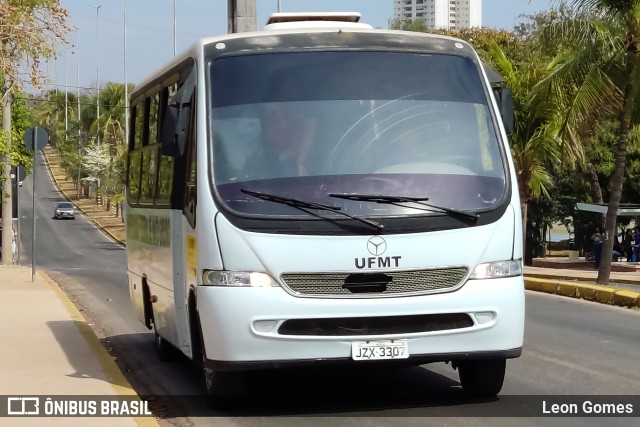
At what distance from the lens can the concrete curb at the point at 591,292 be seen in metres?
17.7

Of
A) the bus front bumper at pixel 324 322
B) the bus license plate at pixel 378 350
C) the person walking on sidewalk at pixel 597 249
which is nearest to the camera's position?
the bus front bumper at pixel 324 322

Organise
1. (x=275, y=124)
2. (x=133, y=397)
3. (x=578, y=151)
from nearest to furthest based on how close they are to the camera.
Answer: (x=275, y=124)
(x=133, y=397)
(x=578, y=151)

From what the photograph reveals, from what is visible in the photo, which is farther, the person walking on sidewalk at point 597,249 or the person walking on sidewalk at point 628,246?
the person walking on sidewalk at point 628,246

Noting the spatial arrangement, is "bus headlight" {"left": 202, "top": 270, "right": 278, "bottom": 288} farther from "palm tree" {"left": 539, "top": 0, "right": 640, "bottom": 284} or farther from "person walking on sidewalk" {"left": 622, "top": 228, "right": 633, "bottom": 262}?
"person walking on sidewalk" {"left": 622, "top": 228, "right": 633, "bottom": 262}

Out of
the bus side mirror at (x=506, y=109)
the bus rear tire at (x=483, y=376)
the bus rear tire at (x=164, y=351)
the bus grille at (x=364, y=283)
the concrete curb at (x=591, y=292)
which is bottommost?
the concrete curb at (x=591, y=292)

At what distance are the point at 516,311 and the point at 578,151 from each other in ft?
73.0

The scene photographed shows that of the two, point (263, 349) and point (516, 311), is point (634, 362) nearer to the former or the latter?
point (516, 311)

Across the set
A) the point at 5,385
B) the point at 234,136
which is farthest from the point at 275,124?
the point at 5,385

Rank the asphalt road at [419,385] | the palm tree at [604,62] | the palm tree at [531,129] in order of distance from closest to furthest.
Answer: the asphalt road at [419,385]
the palm tree at [604,62]
the palm tree at [531,129]

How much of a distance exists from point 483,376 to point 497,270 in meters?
0.97

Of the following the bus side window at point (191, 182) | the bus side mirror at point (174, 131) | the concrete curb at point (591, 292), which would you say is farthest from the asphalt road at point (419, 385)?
→ the bus side mirror at point (174, 131)

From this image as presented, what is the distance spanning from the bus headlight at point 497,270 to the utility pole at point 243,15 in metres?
8.87

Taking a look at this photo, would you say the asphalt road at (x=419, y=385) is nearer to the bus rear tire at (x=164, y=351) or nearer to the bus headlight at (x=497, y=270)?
the bus rear tire at (x=164, y=351)

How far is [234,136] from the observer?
8305 millimetres
